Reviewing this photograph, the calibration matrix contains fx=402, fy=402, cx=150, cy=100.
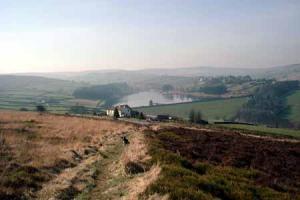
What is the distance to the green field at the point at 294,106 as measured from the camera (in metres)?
132

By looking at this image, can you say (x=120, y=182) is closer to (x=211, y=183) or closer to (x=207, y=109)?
(x=211, y=183)

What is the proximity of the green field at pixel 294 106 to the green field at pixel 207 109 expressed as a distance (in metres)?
19.1

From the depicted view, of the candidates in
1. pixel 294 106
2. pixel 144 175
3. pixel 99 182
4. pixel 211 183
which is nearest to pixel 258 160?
pixel 144 175

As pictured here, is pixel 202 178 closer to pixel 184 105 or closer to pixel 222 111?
pixel 222 111

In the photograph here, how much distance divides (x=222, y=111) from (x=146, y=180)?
136018 millimetres

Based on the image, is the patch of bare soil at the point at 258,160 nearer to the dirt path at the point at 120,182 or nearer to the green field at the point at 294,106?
the dirt path at the point at 120,182

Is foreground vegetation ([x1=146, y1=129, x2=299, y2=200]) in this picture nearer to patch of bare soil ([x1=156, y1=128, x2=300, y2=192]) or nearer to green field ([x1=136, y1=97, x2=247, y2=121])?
patch of bare soil ([x1=156, y1=128, x2=300, y2=192])

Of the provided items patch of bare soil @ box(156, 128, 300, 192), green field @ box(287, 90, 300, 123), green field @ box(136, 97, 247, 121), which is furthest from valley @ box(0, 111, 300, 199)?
green field @ box(287, 90, 300, 123)

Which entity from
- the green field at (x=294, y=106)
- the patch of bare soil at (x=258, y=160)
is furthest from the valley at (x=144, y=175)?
the green field at (x=294, y=106)

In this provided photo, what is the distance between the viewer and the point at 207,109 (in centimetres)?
15075

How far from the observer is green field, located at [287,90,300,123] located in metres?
132

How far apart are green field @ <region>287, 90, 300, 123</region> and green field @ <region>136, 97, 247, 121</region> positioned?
62.5ft

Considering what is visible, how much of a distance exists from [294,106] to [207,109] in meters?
32.5

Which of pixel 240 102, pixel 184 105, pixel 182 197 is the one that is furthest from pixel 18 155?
pixel 240 102
